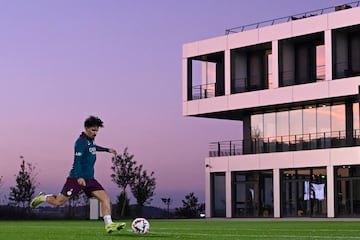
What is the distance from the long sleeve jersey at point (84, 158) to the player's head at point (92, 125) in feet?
0.27

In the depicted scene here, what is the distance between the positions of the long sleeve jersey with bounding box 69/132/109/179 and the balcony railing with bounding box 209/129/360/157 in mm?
33305

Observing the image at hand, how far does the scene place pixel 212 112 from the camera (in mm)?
53688

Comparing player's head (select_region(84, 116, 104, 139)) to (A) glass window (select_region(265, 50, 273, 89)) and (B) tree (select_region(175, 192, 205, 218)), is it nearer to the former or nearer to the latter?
(A) glass window (select_region(265, 50, 273, 89))

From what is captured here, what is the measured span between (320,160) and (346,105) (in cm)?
347

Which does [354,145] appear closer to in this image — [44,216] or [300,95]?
[300,95]

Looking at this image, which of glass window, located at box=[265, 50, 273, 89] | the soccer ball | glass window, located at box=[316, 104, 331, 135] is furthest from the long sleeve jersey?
glass window, located at box=[265, 50, 273, 89]

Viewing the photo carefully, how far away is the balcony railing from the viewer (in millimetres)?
46062

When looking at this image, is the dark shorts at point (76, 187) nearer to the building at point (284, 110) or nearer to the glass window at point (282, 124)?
the building at point (284, 110)

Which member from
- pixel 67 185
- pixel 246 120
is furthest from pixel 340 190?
A: pixel 67 185

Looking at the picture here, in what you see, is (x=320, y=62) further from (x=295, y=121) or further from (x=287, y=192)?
(x=287, y=192)

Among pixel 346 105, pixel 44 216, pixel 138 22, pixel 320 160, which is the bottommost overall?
pixel 44 216

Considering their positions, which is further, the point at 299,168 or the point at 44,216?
the point at 44,216

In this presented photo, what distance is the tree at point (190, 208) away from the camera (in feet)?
190

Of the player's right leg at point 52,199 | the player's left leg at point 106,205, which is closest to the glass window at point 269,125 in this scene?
the player's right leg at point 52,199
